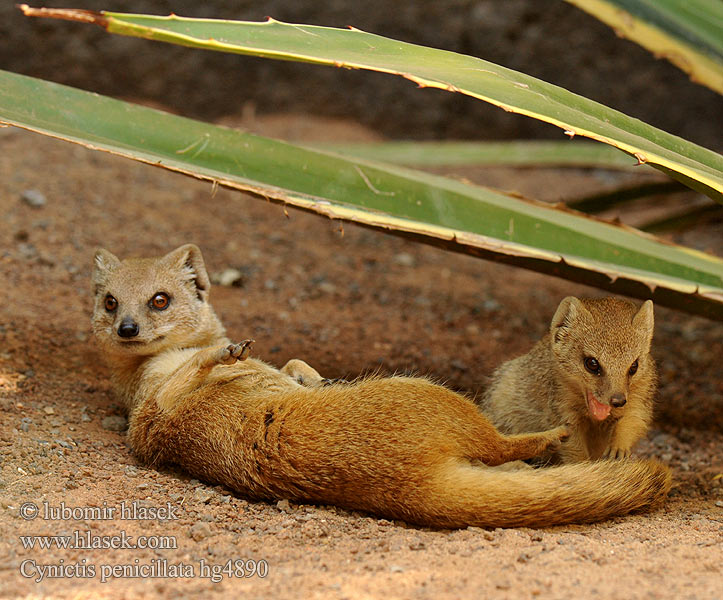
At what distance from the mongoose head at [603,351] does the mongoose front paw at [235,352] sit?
1.15 meters

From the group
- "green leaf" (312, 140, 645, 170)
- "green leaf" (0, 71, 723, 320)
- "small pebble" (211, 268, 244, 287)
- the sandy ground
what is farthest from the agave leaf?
"small pebble" (211, 268, 244, 287)

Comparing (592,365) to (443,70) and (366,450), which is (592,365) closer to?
(366,450)

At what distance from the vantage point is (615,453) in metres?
2.79

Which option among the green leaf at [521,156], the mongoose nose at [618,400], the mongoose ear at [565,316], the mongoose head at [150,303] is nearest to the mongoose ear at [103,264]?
the mongoose head at [150,303]

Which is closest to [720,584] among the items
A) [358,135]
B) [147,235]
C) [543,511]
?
[543,511]

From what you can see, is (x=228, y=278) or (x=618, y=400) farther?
(x=228, y=278)

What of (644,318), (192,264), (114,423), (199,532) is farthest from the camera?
(192,264)

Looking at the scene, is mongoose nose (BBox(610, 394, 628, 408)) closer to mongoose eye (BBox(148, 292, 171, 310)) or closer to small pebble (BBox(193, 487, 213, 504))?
small pebble (BBox(193, 487, 213, 504))

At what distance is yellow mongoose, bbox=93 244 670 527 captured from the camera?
90.7 inches

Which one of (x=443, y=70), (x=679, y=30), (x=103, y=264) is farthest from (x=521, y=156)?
(x=103, y=264)

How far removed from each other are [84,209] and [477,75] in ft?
10.3

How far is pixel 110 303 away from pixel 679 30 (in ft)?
7.94

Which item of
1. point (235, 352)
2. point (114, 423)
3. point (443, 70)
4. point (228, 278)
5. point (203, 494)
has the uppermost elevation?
point (443, 70)

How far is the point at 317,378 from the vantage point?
3006 mm
